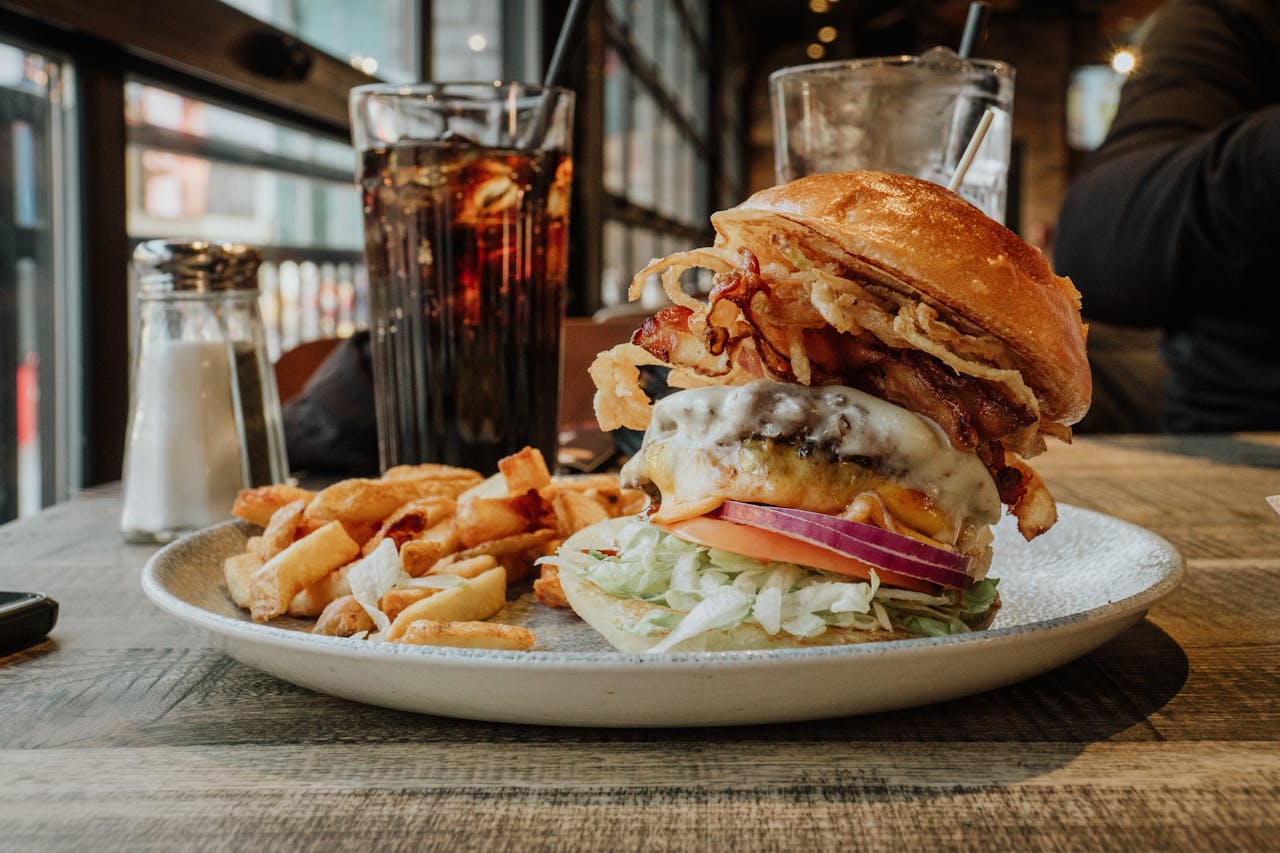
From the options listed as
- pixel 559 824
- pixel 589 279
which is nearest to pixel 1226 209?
pixel 559 824

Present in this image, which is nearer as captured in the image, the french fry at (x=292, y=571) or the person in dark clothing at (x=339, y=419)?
the french fry at (x=292, y=571)

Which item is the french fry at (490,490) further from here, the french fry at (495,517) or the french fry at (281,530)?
the french fry at (281,530)

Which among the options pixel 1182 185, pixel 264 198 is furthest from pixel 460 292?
pixel 264 198

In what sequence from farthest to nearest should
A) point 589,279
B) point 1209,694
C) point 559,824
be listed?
point 589,279
point 1209,694
point 559,824

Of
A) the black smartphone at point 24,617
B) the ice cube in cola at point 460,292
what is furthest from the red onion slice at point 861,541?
the ice cube in cola at point 460,292

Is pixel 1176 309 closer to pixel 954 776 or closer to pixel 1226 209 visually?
pixel 1226 209

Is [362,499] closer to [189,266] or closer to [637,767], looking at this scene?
[189,266]

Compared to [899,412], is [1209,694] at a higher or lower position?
lower
